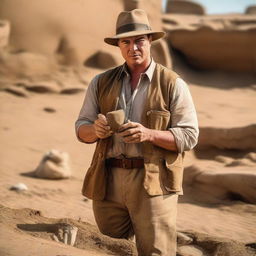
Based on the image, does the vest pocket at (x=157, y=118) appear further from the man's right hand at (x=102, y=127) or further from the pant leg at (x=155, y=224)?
the pant leg at (x=155, y=224)

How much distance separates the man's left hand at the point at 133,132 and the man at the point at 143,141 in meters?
0.04

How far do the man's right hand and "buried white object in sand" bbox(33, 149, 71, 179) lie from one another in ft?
14.0

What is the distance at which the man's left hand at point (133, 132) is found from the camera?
9.15 feet

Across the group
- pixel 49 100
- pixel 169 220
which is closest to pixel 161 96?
pixel 169 220

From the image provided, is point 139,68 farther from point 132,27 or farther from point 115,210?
point 115,210

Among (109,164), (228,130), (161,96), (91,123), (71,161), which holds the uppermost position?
(161,96)

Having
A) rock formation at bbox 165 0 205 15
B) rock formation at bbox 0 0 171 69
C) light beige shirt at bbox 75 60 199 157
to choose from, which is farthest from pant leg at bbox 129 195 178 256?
rock formation at bbox 165 0 205 15

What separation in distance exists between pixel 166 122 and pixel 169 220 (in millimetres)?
600

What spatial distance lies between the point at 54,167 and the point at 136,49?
14.3 ft

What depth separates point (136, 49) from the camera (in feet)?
9.94

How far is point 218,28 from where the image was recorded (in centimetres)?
1419

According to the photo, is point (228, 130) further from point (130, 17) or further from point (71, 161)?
point (130, 17)

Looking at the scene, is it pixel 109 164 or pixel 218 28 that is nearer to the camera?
pixel 109 164

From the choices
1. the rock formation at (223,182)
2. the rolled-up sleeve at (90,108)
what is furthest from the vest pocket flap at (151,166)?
the rock formation at (223,182)
